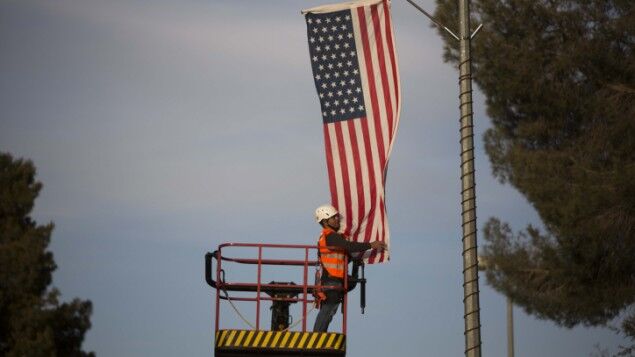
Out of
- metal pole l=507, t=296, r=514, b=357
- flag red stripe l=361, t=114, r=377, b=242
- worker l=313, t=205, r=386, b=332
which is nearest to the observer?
worker l=313, t=205, r=386, b=332

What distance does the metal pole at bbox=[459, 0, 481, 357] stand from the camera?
1708 centimetres

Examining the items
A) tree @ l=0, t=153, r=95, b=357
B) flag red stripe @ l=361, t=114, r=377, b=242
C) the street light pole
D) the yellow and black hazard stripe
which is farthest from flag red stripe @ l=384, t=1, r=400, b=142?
tree @ l=0, t=153, r=95, b=357

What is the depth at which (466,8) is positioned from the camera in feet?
60.7

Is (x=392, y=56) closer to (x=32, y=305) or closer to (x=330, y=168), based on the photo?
(x=330, y=168)

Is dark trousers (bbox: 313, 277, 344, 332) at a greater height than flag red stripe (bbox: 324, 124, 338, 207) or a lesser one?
lesser

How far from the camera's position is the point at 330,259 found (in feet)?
60.5

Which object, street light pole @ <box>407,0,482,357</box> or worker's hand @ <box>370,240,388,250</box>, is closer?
street light pole @ <box>407,0,482,357</box>

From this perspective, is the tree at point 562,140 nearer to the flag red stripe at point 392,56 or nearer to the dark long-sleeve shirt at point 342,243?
the flag red stripe at point 392,56

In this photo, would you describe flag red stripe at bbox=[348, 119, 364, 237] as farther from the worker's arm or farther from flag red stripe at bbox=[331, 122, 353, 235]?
the worker's arm

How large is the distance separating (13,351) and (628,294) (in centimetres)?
1487

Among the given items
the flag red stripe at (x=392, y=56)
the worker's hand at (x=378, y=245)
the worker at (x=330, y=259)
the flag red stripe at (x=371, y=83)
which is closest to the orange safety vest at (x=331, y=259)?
the worker at (x=330, y=259)

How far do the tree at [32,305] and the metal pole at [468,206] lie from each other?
17871 millimetres

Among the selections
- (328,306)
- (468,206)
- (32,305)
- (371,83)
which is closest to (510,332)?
(32,305)

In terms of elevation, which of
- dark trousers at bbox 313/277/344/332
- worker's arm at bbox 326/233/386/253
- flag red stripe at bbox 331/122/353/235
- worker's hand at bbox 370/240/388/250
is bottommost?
dark trousers at bbox 313/277/344/332
